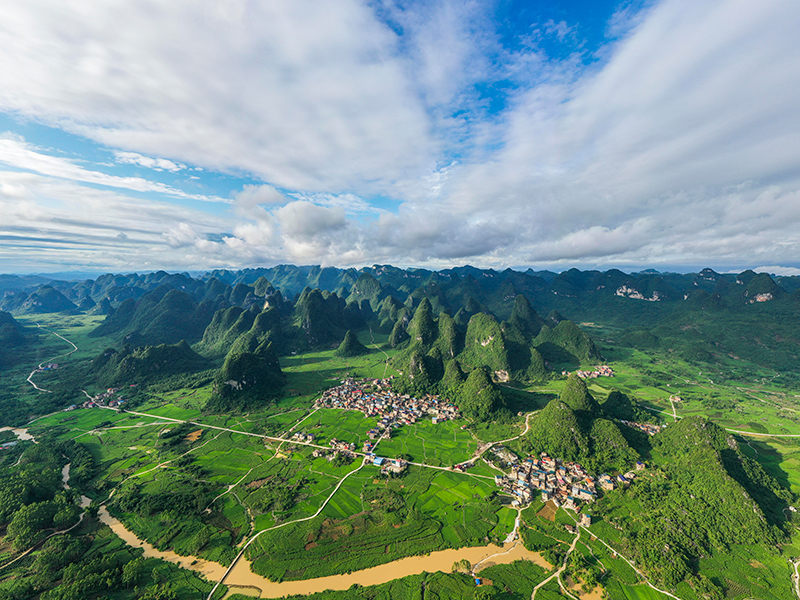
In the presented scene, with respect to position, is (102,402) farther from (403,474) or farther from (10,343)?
(10,343)

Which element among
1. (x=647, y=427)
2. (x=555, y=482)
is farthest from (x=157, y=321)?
(x=647, y=427)

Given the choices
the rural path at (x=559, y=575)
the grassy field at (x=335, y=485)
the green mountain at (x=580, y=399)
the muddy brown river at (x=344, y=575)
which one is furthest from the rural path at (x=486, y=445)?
the rural path at (x=559, y=575)

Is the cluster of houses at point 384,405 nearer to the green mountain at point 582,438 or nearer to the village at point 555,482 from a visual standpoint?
the green mountain at point 582,438

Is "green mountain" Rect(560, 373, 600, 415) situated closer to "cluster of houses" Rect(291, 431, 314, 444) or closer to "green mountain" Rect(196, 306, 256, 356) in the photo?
"cluster of houses" Rect(291, 431, 314, 444)

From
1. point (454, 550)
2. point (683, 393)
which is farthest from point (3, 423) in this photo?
point (683, 393)

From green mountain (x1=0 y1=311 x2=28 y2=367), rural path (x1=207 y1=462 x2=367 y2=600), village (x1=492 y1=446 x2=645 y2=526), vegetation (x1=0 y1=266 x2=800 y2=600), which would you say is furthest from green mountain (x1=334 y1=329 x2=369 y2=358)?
green mountain (x1=0 y1=311 x2=28 y2=367)
